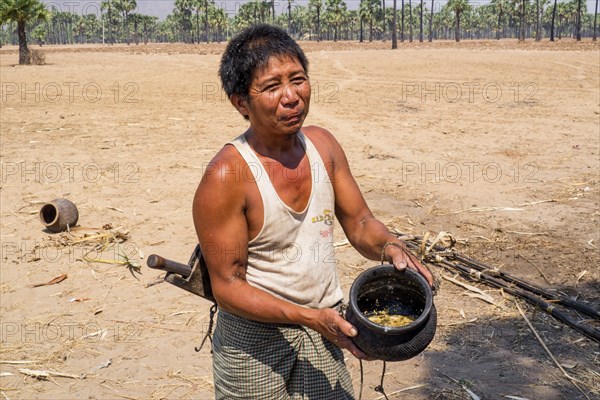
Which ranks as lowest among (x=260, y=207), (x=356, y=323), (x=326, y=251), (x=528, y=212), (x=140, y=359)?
(x=140, y=359)

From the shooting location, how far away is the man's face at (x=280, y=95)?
2.08 metres

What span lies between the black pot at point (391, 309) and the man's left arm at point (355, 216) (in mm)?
98

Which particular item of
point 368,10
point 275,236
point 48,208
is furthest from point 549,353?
point 368,10

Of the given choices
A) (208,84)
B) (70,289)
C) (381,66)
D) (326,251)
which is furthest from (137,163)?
(381,66)

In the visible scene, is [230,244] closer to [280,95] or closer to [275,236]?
[275,236]

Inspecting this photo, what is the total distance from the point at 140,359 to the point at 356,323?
283 centimetres

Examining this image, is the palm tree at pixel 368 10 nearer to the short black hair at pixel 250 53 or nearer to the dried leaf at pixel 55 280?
the dried leaf at pixel 55 280

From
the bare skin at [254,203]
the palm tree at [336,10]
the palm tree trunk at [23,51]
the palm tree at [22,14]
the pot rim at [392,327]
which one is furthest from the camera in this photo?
the palm tree at [336,10]

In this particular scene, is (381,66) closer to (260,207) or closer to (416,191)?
(416,191)

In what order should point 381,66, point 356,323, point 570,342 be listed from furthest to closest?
1. point 381,66
2. point 570,342
3. point 356,323

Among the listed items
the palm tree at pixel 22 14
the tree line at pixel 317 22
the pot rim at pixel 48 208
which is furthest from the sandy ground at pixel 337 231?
the tree line at pixel 317 22

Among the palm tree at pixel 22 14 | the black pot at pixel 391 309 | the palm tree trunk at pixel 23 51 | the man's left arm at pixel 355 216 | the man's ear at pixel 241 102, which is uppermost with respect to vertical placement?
the palm tree at pixel 22 14

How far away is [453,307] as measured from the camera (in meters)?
4.95

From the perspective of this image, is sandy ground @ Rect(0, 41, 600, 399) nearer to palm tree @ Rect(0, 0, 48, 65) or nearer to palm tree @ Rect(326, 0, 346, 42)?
palm tree @ Rect(0, 0, 48, 65)
